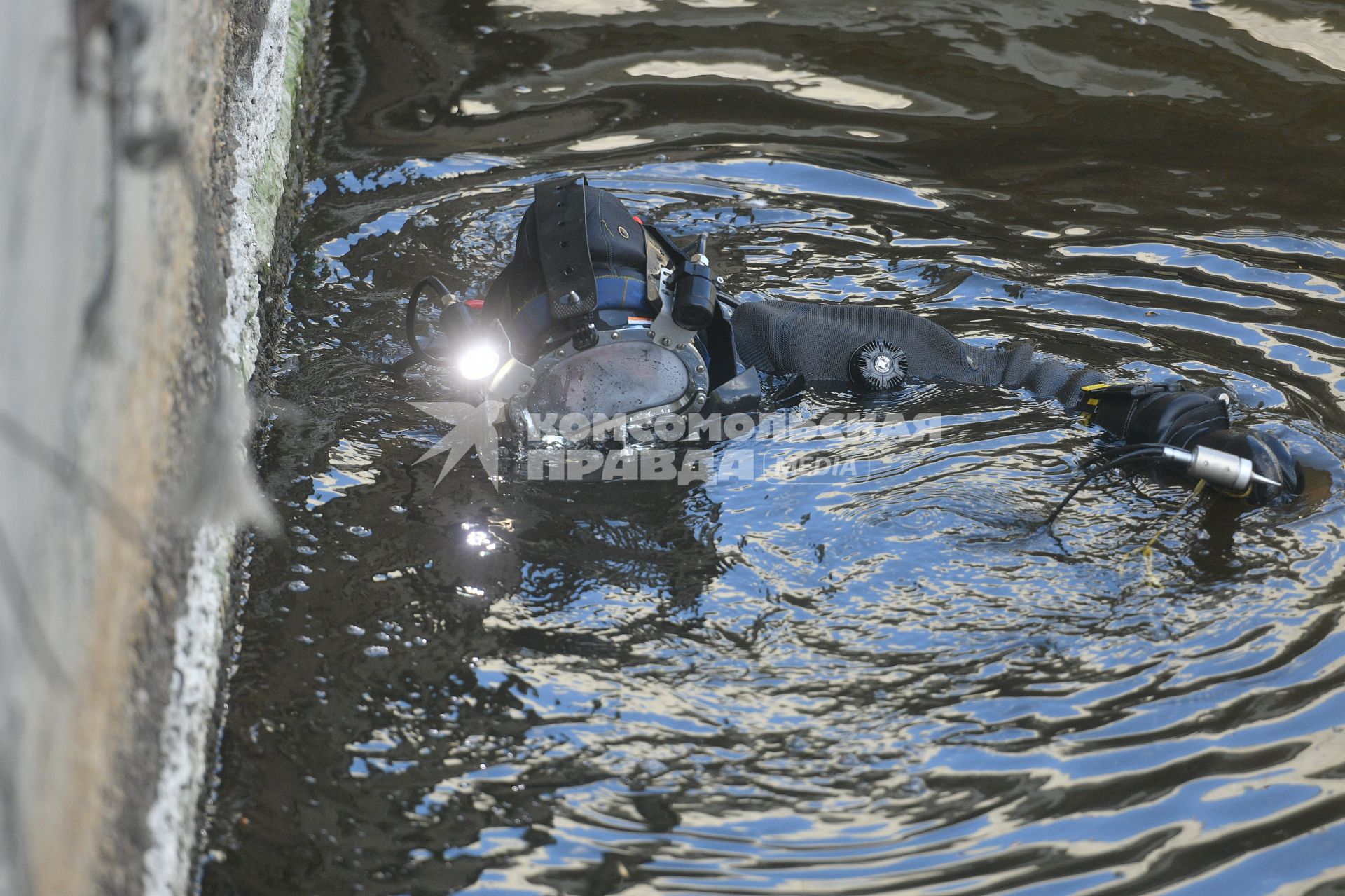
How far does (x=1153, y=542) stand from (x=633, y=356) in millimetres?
1279

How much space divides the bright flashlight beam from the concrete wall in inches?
21.0

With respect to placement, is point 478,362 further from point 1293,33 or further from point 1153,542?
point 1293,33

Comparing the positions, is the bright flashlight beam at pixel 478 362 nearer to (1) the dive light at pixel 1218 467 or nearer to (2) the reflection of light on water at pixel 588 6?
(1) the dive light at pixel 1218 467

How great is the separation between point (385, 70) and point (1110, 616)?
420 cm

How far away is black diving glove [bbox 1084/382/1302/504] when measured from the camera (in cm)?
267

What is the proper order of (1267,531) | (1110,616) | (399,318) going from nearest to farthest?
1. (1110,616)
2. (1267,531)
3. (399,318)

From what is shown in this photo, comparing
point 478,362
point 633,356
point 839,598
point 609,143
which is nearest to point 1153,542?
point 839,598

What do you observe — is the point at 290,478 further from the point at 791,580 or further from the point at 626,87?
the point at 626,87

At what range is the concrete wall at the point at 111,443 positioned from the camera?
1416 mm

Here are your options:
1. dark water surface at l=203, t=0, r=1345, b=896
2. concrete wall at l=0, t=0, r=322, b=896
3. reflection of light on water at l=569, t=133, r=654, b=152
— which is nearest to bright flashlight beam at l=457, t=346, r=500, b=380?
dark water surface at l=203, t=0, r=1345, b=896

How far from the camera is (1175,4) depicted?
5539 millimetres

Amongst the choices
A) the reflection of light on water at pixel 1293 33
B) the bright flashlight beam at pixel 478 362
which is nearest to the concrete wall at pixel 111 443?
the bright flashlight beam at pixel 478 362

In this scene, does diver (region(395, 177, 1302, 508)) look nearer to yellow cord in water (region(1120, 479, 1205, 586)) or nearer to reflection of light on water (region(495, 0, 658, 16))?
yellow cord in water (region(1120, 479, 1205, 586))

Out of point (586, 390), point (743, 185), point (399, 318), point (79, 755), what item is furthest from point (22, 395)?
point (743, 185)
